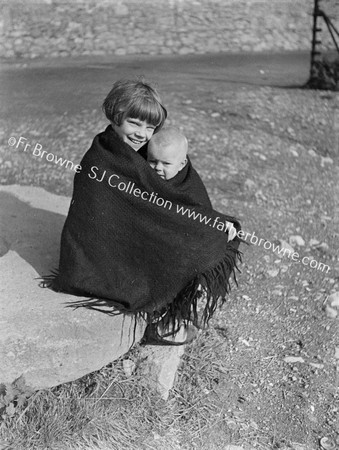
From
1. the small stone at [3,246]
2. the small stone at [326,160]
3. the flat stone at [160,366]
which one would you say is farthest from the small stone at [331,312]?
the small stone at [326,160]

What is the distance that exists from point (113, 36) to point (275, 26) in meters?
2.44

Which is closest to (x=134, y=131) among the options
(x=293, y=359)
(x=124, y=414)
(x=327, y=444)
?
(x=124, y=414)

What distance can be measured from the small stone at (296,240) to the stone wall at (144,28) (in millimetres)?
4986

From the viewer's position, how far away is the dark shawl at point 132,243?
260 cm

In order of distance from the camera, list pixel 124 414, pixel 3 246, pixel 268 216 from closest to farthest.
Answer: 1. pixel 124 414
2. pixel 3 246
3. pixel 268 216

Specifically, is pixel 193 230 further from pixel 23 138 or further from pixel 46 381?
pixel 23 138

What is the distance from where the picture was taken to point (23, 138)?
6.07 metres

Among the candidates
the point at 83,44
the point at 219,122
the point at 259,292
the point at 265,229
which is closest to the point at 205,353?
the point at 259,292

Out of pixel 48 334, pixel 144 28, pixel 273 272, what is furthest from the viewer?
pixel 144 28

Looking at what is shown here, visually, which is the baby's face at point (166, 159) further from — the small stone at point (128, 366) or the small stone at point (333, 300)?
the small stone at point (333, 300)

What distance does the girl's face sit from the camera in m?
2.60

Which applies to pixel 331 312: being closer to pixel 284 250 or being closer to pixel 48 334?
pixel 284 250

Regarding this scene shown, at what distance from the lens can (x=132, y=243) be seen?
8.66 feet

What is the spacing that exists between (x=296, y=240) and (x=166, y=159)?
79.1 inches
